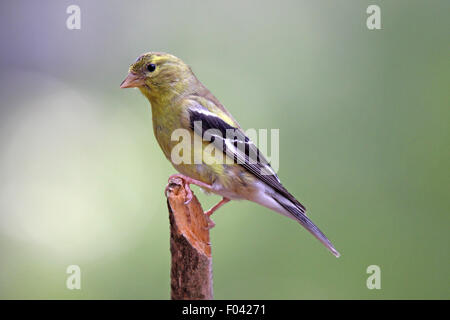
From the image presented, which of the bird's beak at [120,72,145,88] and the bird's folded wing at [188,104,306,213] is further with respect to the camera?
the bird's beak at [120,72,145,88]

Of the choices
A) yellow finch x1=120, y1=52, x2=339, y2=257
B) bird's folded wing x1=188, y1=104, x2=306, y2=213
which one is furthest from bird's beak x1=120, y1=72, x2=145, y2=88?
bird's folded wing x1=188, y1=104, x2=306, y2=213

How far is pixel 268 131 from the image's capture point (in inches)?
242

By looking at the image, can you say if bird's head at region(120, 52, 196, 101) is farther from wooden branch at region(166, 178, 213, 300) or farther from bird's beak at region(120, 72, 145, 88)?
wooden branch at region(166, 178, 213, 300)

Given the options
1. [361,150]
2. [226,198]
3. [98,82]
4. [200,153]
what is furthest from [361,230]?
[98,82]

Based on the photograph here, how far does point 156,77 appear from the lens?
4.51 metres

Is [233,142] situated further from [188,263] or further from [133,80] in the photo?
[188,263]

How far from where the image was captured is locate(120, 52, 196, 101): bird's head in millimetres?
4488

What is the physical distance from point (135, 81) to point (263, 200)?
1600 mm

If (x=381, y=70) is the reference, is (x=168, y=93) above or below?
below

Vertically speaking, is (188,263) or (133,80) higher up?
(133,80)

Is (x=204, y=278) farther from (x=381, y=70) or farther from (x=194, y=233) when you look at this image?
(x=381, y=70)

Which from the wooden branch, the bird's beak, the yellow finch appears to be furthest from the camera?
the bird's beak

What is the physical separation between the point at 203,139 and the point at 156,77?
A: 77cm

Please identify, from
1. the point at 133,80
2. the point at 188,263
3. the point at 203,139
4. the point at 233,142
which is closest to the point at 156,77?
the point at 133,80
